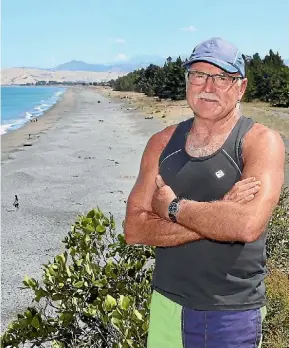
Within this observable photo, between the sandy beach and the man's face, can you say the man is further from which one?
the sandy beach

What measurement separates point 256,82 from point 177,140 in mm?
60874

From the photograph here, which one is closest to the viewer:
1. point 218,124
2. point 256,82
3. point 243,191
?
point 243,191

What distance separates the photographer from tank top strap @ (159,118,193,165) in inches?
110

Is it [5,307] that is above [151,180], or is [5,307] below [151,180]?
below

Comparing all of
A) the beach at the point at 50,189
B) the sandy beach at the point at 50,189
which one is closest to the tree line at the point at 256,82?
the sandy beach at the point at 50,189

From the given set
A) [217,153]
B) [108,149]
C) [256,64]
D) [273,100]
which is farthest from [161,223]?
[256,64]

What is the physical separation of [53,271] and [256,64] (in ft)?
221

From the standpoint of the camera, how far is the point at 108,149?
28953 millimetres

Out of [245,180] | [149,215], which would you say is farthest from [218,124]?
[149,215]

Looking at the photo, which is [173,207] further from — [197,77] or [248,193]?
[197,77]

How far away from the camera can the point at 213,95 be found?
2729 mm

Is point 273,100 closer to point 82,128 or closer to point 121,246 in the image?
point 82,128

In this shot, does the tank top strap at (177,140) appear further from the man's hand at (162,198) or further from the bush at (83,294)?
the bush at (83,294)

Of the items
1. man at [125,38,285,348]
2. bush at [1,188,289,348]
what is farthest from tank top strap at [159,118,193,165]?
bush at [1,188,289,348]
